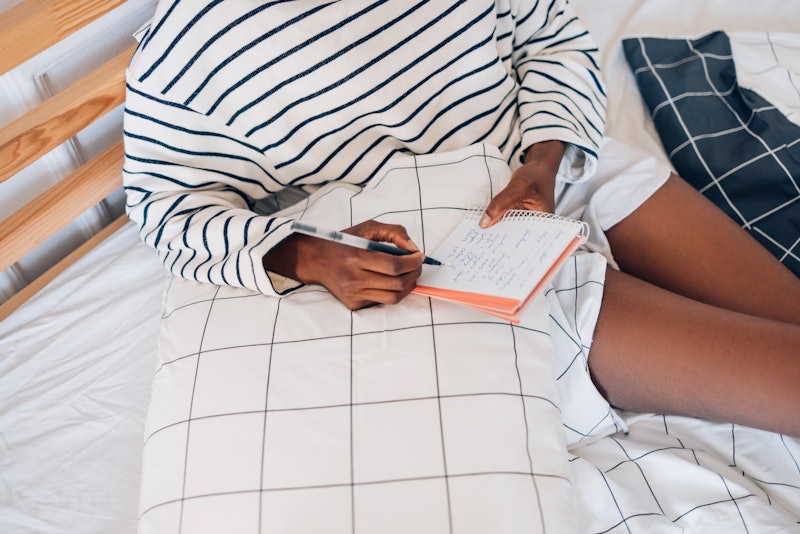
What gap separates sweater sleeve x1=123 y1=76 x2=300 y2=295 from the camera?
3.13ft

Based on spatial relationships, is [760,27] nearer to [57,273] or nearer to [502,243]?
[502,243]

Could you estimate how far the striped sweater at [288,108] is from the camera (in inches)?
37.4

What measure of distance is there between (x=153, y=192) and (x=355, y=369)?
0.43 meters

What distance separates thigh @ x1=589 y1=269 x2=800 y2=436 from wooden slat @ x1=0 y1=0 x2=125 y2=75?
2.72 ft

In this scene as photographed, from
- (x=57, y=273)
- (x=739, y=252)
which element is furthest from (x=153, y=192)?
(x=739, y=252)

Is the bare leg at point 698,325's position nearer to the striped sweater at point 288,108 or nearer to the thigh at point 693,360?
the thigh at point 693,360

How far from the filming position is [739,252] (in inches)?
41.0

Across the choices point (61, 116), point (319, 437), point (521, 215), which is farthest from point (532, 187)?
point (61, 116)

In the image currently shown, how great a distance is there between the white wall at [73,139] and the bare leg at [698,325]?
0.86 metres

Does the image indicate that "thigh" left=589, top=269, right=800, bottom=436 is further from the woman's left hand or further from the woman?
the woman's left hand

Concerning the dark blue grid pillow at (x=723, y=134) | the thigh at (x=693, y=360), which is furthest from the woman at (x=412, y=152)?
the dark blue grid pillow at (x=723, y=134)

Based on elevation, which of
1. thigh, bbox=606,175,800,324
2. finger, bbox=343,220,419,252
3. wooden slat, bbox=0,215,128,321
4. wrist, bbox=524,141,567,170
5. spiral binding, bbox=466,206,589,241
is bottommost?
thigh, bbox=606,175,800,324

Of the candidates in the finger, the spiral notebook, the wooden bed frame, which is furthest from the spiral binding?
the wooden bed frame

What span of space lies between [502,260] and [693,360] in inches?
10.6
